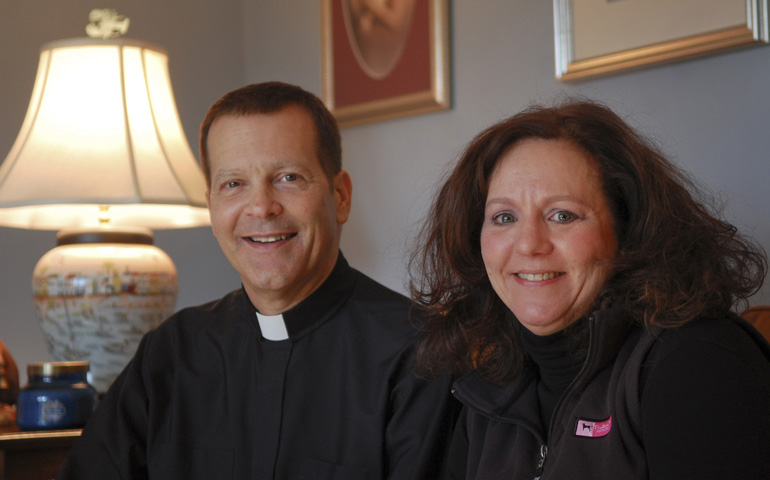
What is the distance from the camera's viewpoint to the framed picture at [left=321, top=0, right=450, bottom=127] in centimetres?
277

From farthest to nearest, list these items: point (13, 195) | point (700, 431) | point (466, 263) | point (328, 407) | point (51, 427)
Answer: point (13, 195)
point (51, 427)
point (328, 407)
point (466, 263)
point (700, 431)

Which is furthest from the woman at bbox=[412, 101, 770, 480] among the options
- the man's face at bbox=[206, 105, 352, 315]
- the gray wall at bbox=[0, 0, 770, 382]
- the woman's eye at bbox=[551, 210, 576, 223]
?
the gray wall at bbox=[0, 0, 770, 382]

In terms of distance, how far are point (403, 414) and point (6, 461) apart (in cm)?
84

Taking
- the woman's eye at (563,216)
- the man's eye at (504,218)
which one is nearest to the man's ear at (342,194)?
the man's eye at (504,218)

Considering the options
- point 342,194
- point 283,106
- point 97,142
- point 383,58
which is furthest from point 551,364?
point 383,58

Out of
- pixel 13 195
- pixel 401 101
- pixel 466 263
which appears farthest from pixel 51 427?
pixel 401 101

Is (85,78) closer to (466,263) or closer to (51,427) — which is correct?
(51,427)

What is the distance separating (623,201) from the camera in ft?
4.47

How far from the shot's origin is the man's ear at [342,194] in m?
1.87

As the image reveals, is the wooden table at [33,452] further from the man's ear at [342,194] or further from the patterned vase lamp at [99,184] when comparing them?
the man's ear at [342,194]

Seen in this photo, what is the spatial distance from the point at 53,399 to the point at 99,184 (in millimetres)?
580

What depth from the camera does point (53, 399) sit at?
1876mm

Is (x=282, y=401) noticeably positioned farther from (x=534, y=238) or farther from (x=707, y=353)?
(x=707, y=353)

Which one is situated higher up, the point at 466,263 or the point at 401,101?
the point at 401,101
